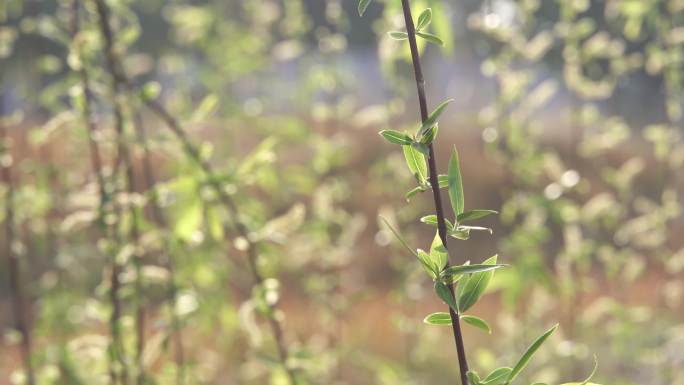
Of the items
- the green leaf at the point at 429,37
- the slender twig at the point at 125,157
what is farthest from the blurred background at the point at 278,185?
the green leaf at the point at 429,37

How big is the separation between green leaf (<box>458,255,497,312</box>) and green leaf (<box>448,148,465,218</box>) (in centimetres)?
4

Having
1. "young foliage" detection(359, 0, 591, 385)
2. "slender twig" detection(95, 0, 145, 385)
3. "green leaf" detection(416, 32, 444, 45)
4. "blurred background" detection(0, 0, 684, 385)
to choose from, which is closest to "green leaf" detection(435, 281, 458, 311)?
"young foliage" detection(359, 0, 591, 385)

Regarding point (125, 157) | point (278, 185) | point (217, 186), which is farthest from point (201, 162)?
point (278, 185)

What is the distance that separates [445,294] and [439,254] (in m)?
0.02

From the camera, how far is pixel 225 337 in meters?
1.60

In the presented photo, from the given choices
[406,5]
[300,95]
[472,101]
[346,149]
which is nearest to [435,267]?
[406,5]

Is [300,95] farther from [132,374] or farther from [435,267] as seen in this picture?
[435,267]

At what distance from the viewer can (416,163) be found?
15.8 inches

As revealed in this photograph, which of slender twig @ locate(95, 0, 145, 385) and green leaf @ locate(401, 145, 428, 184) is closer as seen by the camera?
green leaf @ locate(401, 145, 428, 184)

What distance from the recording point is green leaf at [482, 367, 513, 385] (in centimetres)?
42

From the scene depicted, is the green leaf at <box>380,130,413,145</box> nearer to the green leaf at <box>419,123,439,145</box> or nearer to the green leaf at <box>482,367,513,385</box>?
the green leaf at <box>419,123,439,145</box>

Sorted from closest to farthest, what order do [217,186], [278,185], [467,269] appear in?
[467,269], [217,186], [278,185]

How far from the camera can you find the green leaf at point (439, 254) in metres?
0.39

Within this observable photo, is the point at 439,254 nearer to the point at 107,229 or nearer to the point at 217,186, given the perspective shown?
the point at 217,186
